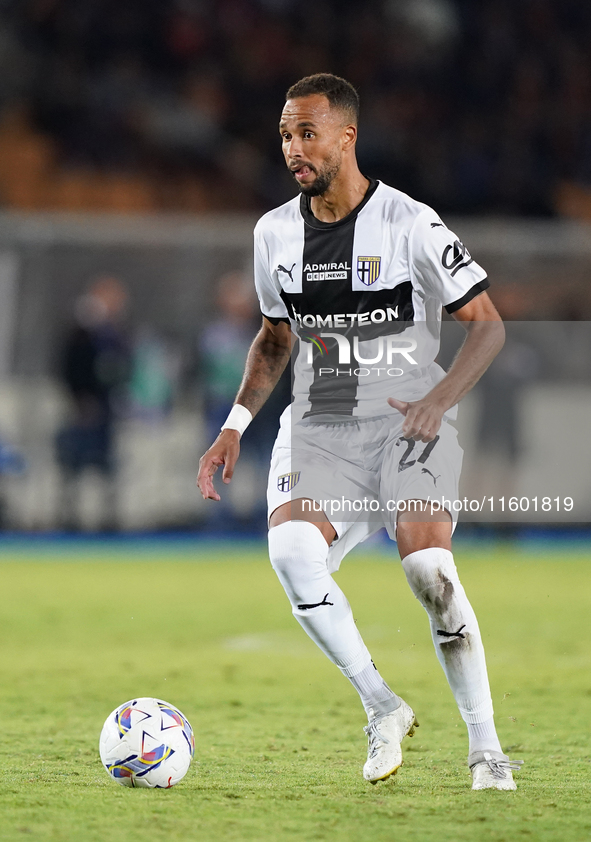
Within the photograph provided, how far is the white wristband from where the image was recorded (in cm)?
482

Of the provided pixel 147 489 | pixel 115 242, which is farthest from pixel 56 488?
pixel 115 242

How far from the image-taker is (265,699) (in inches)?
251

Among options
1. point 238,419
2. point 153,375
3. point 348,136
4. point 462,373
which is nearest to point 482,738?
point 462,373

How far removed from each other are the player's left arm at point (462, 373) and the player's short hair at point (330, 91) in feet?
2.80

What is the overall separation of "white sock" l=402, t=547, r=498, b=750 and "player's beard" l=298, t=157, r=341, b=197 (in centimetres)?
137

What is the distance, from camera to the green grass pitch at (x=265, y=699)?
12.3ft

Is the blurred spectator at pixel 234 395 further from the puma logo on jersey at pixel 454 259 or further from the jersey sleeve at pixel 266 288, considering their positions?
the puma logo on jersey at pixel 454 259

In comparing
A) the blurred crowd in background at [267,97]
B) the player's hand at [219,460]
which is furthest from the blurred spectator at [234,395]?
the player's hand at [219,460]

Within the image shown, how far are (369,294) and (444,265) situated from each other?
0.31m

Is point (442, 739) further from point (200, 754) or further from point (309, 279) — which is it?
point (309, 279)

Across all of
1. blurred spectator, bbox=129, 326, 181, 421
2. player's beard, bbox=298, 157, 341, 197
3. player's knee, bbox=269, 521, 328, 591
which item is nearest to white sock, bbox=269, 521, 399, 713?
player's knee, bbox=269, 521, 328, 591

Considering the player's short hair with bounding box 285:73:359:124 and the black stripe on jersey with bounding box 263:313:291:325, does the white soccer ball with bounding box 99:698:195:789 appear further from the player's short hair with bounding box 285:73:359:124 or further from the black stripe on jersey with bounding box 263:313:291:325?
the player's short hair with bounding box 285:73:359:124

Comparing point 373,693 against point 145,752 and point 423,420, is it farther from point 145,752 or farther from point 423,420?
point 423,420

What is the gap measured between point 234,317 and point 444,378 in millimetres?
9280
